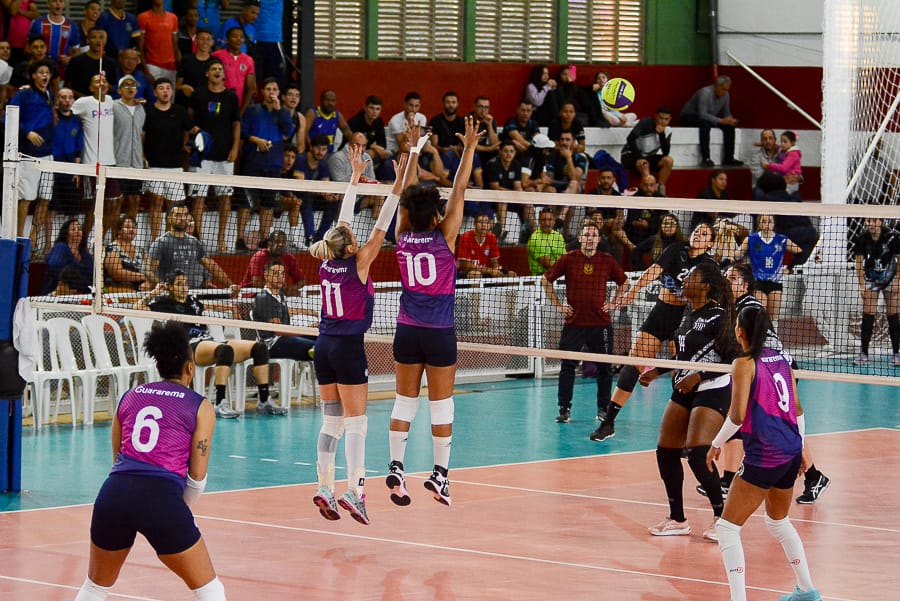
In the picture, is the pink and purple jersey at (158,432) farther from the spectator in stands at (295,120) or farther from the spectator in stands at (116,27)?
the spectator in stands at (295,120)

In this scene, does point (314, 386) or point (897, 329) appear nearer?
point (314, 386)

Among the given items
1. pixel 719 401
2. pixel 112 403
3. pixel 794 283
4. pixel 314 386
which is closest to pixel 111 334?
pixel 112 403

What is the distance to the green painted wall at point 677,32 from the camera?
29812mm

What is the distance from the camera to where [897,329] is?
21609 mm

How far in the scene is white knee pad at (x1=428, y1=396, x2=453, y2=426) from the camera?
35.4 ft

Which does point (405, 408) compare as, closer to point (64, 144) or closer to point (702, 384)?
point (702, 384)

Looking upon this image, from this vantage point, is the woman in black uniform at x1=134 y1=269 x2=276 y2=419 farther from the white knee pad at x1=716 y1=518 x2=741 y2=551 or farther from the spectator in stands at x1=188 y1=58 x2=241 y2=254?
the white knee pad at x1=716 y1=518 x2=741 y2=551

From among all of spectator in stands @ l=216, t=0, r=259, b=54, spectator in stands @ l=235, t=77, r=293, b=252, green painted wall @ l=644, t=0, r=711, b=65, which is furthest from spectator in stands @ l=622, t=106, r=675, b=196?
spectator in stands @ l=235, t=77, r=293, b=252

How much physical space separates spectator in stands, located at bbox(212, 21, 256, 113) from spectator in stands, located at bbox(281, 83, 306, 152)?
20.4 inches

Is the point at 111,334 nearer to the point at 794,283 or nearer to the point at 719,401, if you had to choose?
the point at 719,401

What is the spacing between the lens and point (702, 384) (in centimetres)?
1123

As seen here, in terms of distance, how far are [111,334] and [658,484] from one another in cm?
677

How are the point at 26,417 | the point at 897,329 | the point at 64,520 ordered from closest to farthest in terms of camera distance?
1. the point at 64,520
2. the point at 26,417
3. the point at 897,329

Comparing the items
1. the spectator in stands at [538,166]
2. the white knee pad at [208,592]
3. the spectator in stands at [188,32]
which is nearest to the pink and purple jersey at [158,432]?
the white knee pad at [208,592]
